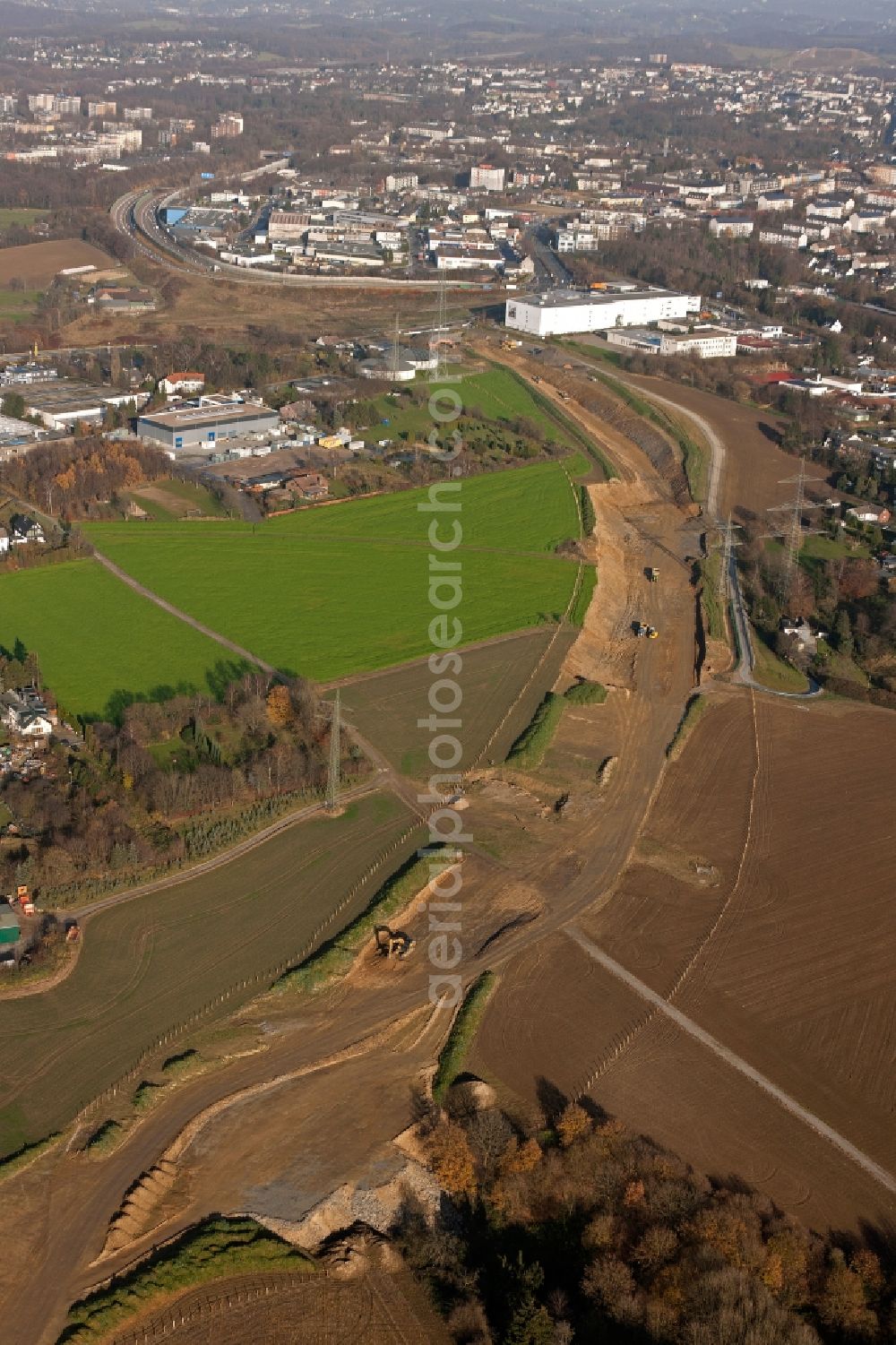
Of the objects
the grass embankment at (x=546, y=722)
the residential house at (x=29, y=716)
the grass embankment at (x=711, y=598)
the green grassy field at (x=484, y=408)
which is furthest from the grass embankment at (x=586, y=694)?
the green grassy field at (x=484, y=408)

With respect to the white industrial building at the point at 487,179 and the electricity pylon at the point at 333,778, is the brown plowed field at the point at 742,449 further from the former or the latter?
the white industrial building at the point at 487,179

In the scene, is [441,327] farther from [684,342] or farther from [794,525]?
[794,525]

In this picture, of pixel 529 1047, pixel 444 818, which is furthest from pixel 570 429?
pixel 529 1047

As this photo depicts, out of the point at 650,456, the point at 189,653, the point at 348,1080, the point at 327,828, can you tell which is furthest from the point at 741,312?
the point at 348,1080

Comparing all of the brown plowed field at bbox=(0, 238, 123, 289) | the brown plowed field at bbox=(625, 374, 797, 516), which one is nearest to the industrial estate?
the brown plowed field at bbox=(625, 374, 797, 516)

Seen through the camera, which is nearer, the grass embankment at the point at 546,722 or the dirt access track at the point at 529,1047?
the dirt access track at the point at 529,1047

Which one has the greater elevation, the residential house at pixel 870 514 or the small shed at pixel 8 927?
the small shed at pixel 8 927

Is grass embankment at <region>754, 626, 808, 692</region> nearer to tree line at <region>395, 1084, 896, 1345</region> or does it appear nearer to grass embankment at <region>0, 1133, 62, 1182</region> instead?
tree line at <region>395, 1084, 896, 1345</region>
